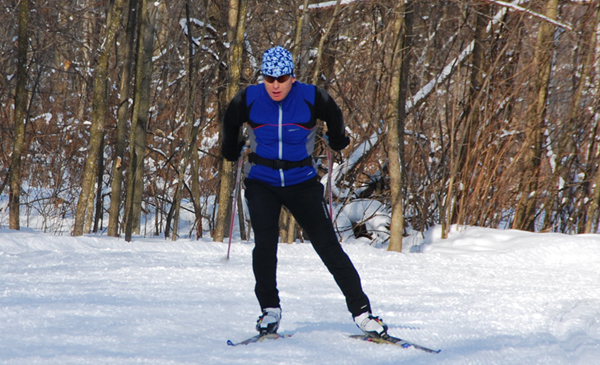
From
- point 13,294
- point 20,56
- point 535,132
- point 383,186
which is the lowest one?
point 13,294

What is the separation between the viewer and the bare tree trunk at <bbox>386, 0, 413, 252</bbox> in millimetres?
6289

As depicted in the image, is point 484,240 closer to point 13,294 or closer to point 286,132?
point 286,132

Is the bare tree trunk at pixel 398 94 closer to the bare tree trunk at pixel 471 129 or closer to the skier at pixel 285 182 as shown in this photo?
the bare tree trunk at pixel 471 129

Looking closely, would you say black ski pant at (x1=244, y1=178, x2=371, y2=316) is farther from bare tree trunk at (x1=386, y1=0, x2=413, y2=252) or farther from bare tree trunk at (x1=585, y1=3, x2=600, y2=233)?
bare tree trunk at (x1=585, y1=3, x2=600, y2=233)

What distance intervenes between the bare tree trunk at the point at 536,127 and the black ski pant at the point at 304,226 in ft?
16.9

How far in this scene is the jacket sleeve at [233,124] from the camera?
3012mm

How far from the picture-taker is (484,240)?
6574 millimetres

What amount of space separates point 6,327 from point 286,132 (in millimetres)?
1661

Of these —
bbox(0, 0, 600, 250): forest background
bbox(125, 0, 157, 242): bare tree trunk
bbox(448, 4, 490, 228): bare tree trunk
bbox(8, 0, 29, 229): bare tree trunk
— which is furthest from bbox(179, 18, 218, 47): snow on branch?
bbox(448, 4, 490, 228): bare tree trunk

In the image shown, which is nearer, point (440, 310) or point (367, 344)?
point (367, 344)

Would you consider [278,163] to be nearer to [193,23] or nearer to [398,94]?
[398,94]

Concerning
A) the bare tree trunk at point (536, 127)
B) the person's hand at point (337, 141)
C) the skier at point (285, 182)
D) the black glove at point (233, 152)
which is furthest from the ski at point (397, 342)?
the bare tree trunk at point (536, 127)

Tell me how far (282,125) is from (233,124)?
297 millimetres

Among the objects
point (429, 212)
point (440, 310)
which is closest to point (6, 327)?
point (440, 310)
